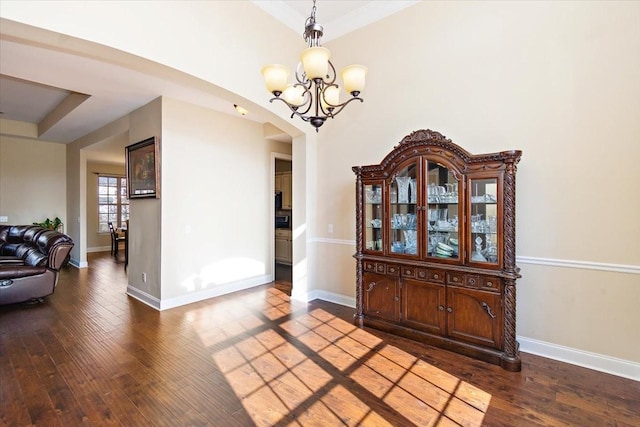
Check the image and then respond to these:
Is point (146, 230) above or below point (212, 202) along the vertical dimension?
below

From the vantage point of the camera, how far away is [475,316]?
2922mm

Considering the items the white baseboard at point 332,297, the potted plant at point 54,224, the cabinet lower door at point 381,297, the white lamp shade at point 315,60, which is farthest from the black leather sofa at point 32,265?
the white lamp shade at point 315,60

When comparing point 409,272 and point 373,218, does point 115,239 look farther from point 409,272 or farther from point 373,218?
point 409,272

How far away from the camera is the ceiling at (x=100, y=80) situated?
3377 millimetres

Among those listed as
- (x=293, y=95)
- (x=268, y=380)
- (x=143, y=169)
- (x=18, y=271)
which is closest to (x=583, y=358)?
(x=268, y=380)

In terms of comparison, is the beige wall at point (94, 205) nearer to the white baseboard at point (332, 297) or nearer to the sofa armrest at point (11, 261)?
the sofa armrest at point (11, 261)

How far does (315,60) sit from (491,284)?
247cm

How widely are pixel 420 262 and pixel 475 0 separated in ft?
9.41

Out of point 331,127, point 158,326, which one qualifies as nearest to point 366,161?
point 331,127

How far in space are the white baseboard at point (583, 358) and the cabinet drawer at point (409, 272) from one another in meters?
1.18

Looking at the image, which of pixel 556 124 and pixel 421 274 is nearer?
pixel 556 124

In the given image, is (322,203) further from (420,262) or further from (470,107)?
(470,107)

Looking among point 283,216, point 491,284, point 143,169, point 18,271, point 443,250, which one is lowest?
point 18,271

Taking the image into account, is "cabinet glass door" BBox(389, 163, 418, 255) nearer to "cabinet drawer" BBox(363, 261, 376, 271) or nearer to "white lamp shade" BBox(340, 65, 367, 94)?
"cabinet drawer" BBox(363, 261, 376, 271)
